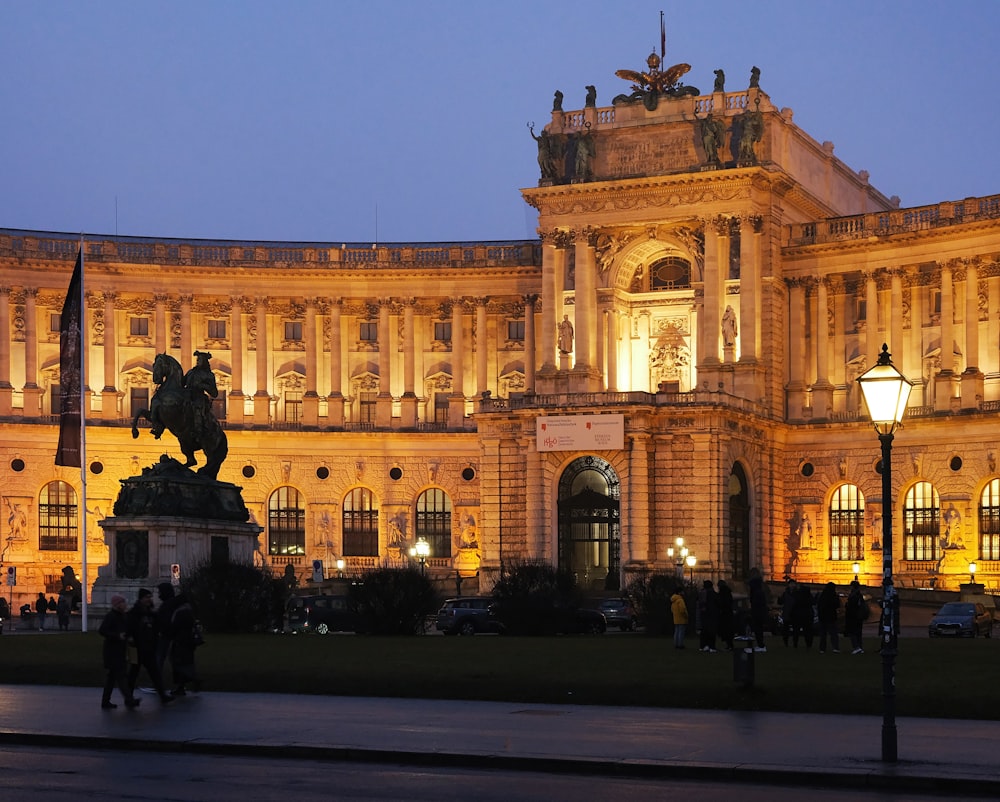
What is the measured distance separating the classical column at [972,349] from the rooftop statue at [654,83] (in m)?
17.8

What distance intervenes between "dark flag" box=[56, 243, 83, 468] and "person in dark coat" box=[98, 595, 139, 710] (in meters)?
39.8

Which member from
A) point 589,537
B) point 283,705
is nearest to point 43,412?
point 589,537

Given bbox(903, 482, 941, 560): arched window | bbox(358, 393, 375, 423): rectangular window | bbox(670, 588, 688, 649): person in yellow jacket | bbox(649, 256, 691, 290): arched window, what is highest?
bbox(649, 256, 691, 290): arched window

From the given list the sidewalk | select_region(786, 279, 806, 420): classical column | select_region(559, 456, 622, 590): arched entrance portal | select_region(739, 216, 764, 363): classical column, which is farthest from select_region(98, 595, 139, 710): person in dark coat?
select_region(786, 279, 806, 420): classical column

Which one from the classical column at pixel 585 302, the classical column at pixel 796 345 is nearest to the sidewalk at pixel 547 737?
the classical column at pixel 585 302

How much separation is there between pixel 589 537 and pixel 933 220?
2429 cm

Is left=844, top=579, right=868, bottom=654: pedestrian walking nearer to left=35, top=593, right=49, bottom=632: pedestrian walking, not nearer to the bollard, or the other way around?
the bollard

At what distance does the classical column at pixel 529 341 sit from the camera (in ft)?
339

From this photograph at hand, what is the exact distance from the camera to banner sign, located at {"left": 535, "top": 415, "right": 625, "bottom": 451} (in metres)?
87.9

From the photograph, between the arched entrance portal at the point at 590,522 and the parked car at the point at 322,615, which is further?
the arched entrance portal at the point at 590,522

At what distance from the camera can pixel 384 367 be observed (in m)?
104

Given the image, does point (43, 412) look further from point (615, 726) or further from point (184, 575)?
point (615, 726)

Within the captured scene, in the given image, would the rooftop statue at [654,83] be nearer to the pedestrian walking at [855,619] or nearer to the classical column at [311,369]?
the classical column at [311,369]

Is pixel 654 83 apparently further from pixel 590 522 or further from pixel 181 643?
pixel 181 643
